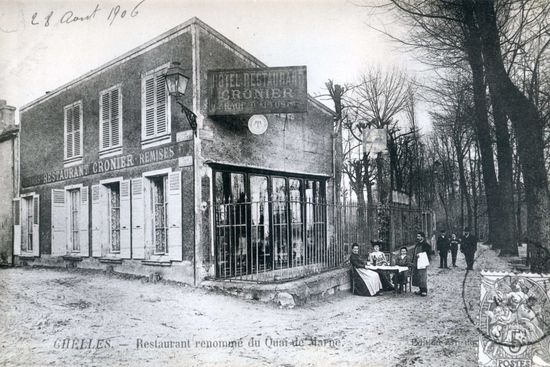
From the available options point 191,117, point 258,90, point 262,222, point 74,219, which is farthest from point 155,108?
point 74,219

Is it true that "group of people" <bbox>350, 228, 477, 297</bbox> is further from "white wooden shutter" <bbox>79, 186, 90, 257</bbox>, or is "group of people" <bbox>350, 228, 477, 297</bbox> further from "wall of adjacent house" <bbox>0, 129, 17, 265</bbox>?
"wall of adjacent house" <bbox>0, 129, 17, 265</bbox>

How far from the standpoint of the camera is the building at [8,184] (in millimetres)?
10211

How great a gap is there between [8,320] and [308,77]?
5.76 meters

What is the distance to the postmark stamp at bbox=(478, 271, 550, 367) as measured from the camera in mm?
5160

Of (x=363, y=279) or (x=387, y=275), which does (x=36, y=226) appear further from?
(x=387, y=275)

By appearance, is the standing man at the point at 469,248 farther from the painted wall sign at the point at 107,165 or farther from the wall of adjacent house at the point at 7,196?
the wall of adjacent house at the point at 7,196

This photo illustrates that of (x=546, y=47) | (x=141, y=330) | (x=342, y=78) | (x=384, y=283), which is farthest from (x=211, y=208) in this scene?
(x=546, y=47)

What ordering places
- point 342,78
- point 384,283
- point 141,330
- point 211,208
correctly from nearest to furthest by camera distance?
point 141,330 < point 342,78 < point 211,208 < point 384,283

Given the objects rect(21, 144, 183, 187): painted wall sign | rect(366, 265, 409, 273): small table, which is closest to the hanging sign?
rect(366, 265, 409, 273): small table

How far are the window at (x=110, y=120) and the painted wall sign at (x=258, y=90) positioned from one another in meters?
2.32

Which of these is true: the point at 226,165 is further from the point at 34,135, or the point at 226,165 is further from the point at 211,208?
the point at 34,135

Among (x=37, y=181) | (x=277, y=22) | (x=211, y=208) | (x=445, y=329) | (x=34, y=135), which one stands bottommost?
(x=445, y=329)

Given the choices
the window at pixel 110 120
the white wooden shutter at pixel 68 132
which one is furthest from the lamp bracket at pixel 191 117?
the white wooden shutter at pixel 68 132

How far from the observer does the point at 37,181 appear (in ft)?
33.1
